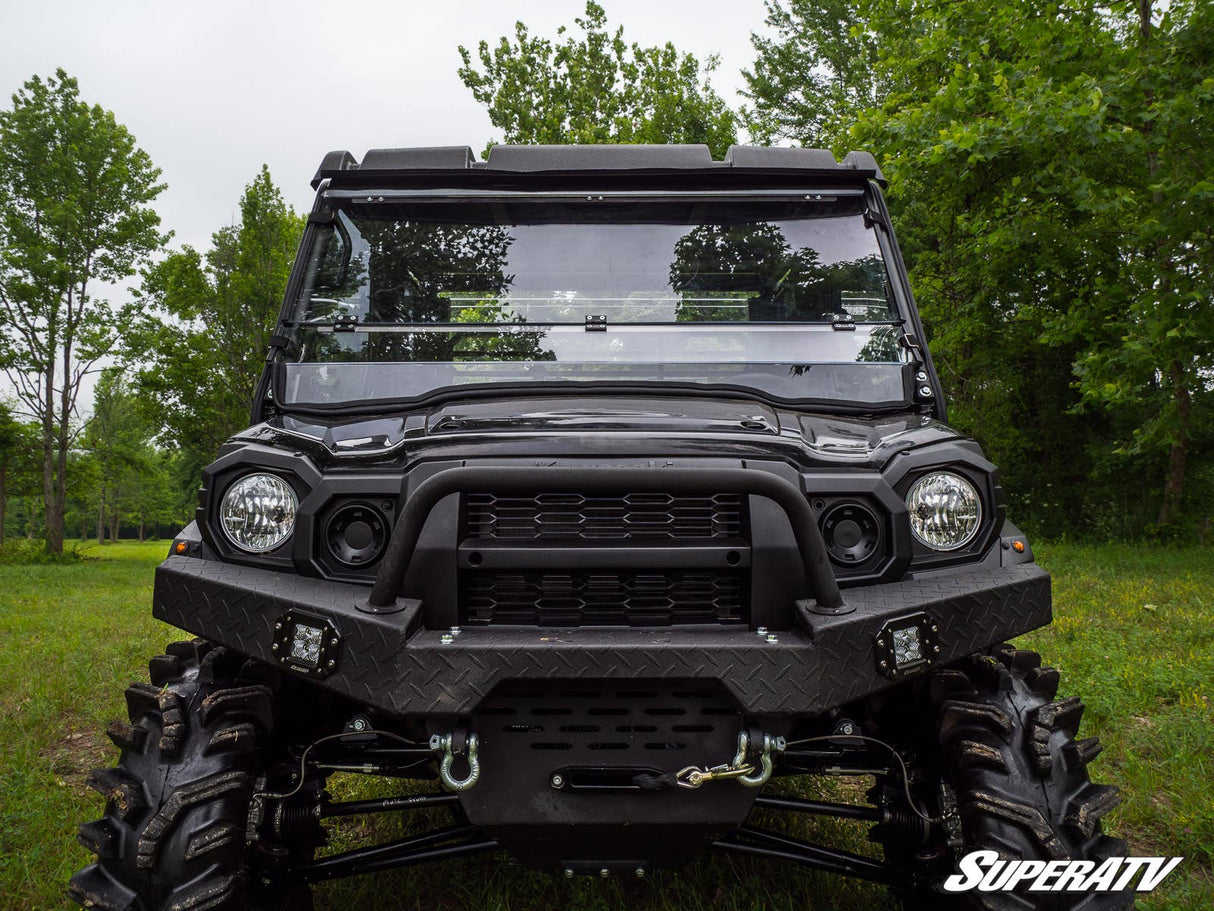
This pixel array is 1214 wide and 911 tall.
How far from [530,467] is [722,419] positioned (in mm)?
707

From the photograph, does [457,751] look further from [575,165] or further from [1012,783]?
[575,165]

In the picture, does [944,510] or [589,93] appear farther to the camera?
[589,93]

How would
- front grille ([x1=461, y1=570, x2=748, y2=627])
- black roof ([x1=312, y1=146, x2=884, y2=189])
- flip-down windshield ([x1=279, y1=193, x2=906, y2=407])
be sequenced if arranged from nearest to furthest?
front grille ([x1=461, y1=570, x2=748, y2=627]) < flip-down windshield ([x1=279, y1=193, x2=906, y2=407]) < black roof ([x1=312, y1=146, x2=884, y2=189])

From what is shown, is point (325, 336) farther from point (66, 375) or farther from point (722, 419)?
point (66, 375)

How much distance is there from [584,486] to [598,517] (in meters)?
0.26

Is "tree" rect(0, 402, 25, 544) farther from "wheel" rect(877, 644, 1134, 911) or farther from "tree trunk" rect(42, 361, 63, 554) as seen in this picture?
"wheel" rect(877, 644, 1134, 911)

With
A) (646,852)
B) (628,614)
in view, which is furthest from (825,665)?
(646,852)

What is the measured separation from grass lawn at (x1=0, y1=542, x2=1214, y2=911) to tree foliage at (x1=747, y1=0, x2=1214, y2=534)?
3.74 meters

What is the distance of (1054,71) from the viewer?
10.6 meters

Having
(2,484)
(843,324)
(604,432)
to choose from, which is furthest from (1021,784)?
(2,484)

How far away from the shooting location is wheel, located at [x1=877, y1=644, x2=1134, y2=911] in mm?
2152

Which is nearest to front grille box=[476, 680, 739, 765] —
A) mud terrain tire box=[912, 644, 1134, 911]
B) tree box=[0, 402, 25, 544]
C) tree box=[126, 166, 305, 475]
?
mud terrain tire box=[912, 644, 1134, 911]

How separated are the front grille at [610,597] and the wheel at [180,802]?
0.65 m

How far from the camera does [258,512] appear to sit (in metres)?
2.52
